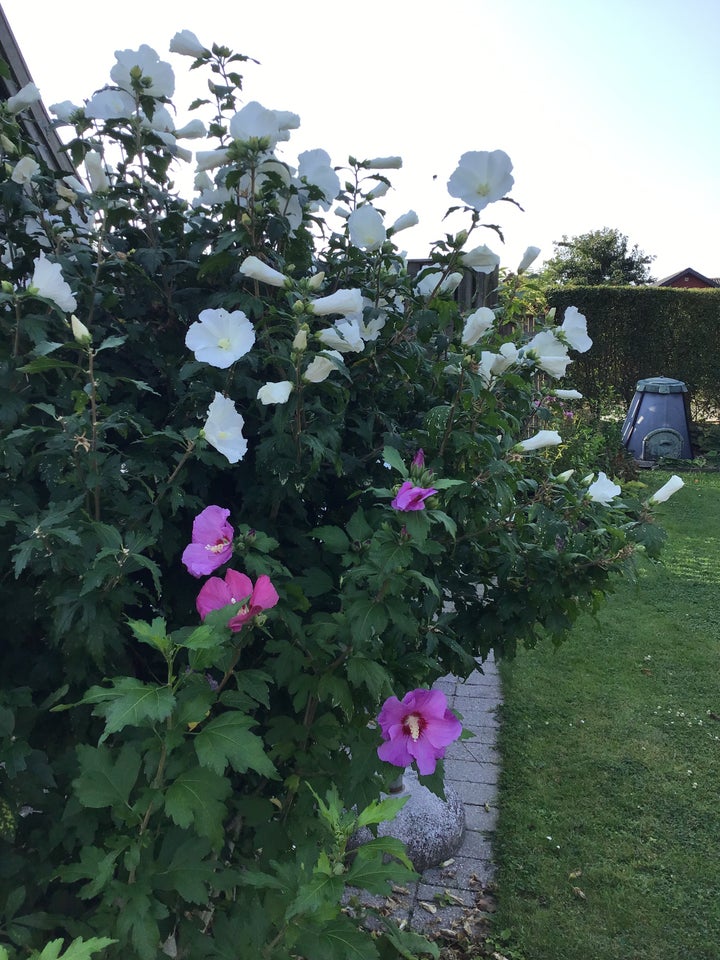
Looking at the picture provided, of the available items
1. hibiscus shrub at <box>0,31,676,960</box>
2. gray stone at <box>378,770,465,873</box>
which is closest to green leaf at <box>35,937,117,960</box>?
hibiscus shrub at <box>0,31,676,960</box>

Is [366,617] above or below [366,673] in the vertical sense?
above

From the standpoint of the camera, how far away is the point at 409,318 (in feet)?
5.95

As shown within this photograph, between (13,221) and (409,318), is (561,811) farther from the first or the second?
(13,221)

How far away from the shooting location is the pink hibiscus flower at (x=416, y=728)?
4.91 ft

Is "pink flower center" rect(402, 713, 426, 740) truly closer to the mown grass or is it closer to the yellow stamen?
the yellow stamen

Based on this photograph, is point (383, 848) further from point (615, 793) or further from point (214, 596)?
point (615, 793)

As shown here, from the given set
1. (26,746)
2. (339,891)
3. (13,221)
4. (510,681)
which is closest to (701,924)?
(510,681)

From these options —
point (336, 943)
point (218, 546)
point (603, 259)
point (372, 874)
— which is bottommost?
point (336, 943)

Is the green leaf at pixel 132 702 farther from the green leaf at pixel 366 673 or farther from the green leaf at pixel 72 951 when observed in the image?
the green leaf at pixel 366 673

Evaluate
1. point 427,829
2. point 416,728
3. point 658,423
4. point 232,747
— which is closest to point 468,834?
point 427,829

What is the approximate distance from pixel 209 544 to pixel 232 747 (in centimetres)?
41

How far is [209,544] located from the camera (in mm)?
1396

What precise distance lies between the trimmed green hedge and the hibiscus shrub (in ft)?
35.0

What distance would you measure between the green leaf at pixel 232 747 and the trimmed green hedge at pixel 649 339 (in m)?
11.5
